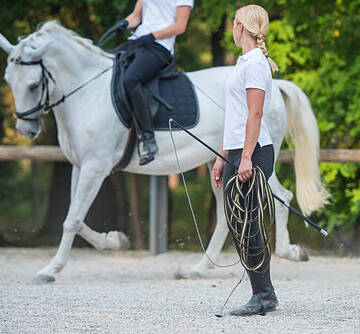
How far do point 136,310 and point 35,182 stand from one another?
11571 mm

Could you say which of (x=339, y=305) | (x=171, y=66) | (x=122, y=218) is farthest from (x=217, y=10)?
(x=339, y=305)

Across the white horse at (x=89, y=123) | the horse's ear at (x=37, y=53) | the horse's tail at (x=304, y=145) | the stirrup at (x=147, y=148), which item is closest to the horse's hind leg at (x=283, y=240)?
the white horse at (x=89, y=123)

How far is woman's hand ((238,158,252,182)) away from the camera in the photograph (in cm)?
449

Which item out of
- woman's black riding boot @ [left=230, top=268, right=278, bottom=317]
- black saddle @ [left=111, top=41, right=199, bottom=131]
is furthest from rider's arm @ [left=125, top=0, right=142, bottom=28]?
woman's black riding boot @ [left=230, top=268, right=278, bottom=317]

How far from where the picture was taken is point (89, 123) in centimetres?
686

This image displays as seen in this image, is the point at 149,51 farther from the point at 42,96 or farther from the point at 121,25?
the point at 42,96

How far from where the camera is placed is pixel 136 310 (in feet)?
16.3

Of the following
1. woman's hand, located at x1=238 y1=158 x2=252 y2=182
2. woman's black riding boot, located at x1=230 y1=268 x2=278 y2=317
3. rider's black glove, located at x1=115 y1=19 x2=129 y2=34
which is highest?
rider's black glove, located at x1=115 y1=19 x2=129 y2=34

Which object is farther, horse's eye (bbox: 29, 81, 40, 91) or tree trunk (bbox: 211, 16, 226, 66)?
tree trunk (bbox: 211, 16, 226, 66)

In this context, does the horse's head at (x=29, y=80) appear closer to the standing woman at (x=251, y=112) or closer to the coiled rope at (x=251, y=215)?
the standing woman at (x=251, y=112)

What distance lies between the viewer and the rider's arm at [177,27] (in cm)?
695

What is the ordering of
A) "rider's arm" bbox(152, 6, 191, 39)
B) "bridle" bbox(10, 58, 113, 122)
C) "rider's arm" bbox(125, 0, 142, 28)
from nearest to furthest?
"bridle" bbox(10, 58, 113, 122), "rider's arm" bbox(152, 6, 191, 39), "rider's arm" bbox(125, 0, 142, 28)

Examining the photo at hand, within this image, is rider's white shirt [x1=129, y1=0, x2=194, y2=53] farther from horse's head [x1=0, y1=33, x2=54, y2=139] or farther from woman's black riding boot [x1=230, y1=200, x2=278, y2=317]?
woman's black riding boot [x1=230, y1=200, x2=278, y2=317]

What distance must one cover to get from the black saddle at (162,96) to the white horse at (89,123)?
73 mm
